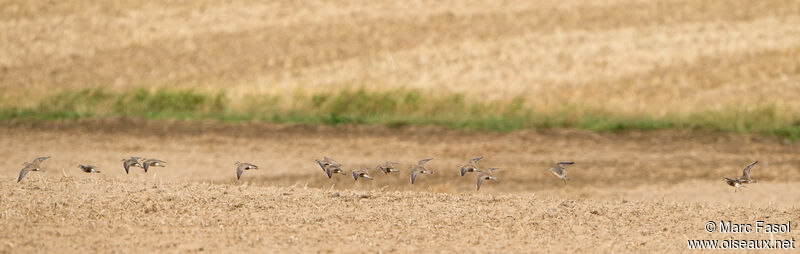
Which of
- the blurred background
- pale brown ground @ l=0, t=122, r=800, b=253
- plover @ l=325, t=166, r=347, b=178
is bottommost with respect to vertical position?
pale brown ground @ l=0, t=122, r=800, b=253

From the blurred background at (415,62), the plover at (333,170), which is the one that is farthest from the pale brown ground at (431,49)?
the plover at (333,170)

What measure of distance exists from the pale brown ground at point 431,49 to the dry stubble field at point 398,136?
0.09 metres

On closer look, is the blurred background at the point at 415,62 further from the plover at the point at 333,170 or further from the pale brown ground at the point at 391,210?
the plover at the point at 333,170

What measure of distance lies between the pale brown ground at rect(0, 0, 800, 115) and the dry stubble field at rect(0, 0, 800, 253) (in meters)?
0.09

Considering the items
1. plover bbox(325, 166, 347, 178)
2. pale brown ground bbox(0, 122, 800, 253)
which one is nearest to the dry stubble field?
pale brown ground bbox(0, 122, 800, 253)

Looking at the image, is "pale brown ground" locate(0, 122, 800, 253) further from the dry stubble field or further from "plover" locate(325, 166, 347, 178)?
"plover" locate(325, 166, 347, 178)

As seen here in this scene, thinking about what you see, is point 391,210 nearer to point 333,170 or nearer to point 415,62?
point 333,170

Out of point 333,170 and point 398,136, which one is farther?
point 398,136

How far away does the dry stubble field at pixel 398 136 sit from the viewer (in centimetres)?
699

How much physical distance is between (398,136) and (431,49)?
9.99 metres

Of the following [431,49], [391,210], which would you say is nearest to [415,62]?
[431,49]

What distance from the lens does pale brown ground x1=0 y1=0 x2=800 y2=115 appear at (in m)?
20.8

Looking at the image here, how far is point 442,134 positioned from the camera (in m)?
15.4

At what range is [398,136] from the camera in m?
15.3
